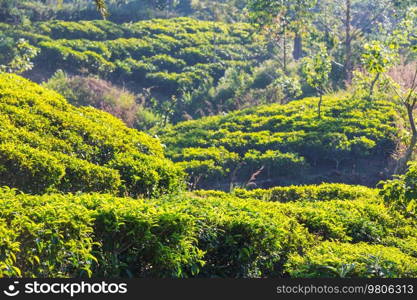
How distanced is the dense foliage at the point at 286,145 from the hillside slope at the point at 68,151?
15.7ft

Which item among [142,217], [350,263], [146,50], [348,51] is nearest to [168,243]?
[142,217]

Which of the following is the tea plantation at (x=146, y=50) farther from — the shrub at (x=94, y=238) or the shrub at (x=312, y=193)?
the shrub at (x=94, y=238)

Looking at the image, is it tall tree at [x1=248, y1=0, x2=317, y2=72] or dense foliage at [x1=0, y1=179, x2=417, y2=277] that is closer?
dense foliage at [x1=0, y1=179, x2=417, y2=277]

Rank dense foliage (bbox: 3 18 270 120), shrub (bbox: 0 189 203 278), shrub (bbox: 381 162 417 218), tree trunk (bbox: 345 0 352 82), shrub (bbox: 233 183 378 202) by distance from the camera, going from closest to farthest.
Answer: shrub (bbox: 0 189 203 278) → shrub (bbox: 381 162 417 218) → shrub (bbox: 233 183 378 202) → dense foliage (bbox: 3 18 270 120) → tree trunk (bbox: 345 0 352 82)

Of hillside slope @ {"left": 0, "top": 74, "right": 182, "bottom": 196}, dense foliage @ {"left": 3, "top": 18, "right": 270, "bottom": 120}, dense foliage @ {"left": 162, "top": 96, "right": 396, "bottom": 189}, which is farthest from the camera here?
dense foliage @ {"left": 3, "top": 18, "right": 270, "bottom": 120}

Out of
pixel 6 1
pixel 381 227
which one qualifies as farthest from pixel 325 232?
pixel 6 1

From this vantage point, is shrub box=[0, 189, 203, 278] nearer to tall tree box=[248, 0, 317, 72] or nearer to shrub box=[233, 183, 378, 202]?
shrub box=[233, 183, 378, 202]

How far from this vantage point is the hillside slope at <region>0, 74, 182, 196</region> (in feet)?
26.8

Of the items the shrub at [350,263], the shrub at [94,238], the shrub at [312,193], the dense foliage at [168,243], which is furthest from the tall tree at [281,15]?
the shrub at [94,238]

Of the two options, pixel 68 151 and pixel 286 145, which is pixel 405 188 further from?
pixel 286 145

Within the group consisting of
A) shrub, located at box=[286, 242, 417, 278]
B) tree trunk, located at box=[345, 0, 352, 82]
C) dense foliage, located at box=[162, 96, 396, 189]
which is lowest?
shrub, located at box=[286, 242, 417, 278]

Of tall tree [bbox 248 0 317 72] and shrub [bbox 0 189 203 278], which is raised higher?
tall tree [bbox 248 0 317 72]

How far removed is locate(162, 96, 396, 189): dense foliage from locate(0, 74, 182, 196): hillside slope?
15.7 feet

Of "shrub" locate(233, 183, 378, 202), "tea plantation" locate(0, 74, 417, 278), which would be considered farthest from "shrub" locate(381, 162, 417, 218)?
"shrub" locate(233, 183, 378, 202)
